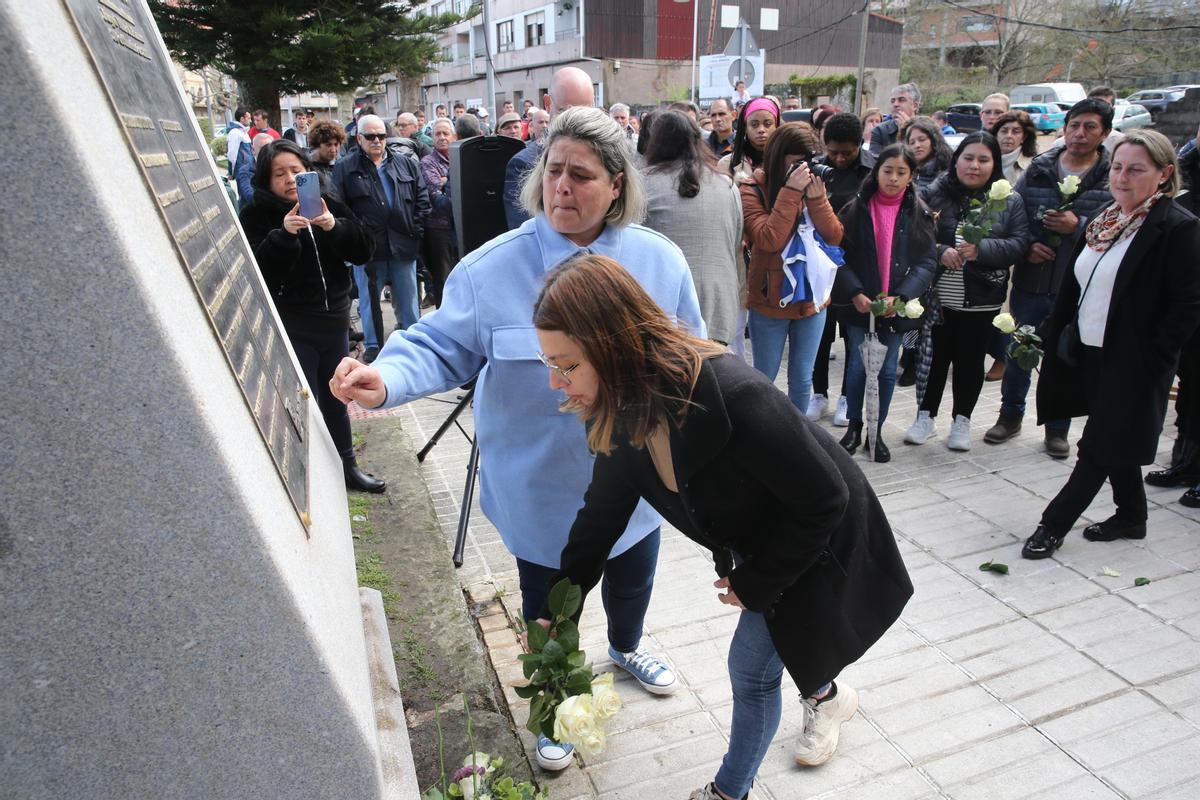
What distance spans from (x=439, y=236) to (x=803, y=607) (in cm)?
642

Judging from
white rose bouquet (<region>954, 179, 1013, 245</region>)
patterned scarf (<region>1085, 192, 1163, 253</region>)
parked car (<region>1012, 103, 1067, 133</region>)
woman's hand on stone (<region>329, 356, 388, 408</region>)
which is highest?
woman's hand on stone (<region>329, 356, 388, 408</region>)

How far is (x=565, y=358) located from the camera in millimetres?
1861

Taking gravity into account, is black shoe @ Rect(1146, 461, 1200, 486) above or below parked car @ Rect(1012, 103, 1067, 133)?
above

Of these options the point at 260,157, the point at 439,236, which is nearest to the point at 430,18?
the point at 439,236

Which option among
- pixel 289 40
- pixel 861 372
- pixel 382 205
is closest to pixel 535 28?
pixel 289 40

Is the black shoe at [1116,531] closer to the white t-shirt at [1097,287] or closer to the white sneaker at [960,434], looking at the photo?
the white t-shirt at [1097,287]

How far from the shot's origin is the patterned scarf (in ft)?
12.5

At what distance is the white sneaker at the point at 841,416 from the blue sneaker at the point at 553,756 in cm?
382

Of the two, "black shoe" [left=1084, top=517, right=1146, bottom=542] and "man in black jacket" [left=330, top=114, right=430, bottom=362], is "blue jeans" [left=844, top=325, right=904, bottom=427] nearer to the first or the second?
"black shoe" [left=1084, top=517, right=1146, bottom=542]

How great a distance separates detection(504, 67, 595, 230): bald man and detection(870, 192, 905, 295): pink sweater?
187 centimetres

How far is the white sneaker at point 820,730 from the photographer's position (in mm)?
2730

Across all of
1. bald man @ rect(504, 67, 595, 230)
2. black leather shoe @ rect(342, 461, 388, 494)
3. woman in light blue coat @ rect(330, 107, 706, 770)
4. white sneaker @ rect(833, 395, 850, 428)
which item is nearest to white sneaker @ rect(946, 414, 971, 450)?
white sneaker @ rect(833, 395, 850, 428)

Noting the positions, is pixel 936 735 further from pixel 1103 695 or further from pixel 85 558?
pixel 85 558

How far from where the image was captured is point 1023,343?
5.05 meters
